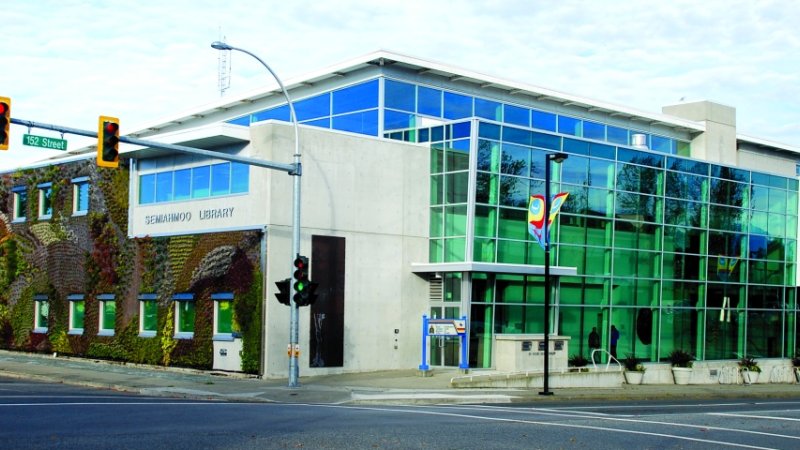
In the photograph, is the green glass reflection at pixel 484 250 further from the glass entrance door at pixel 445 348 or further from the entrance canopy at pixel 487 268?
the glass entrance door at pixel 445 348

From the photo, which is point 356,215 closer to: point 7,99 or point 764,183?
point 7,99

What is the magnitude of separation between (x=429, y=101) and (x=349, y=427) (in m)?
26.6

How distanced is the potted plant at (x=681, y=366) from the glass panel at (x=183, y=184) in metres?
21.0

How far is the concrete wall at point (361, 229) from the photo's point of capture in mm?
32125

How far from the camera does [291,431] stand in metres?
15.7

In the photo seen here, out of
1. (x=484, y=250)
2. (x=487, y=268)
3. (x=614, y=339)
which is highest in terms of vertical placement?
(x=484, y=250)

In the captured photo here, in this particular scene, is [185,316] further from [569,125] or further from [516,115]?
[569,125]

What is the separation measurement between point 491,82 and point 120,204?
54.0ft

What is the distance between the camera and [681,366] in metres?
41.0

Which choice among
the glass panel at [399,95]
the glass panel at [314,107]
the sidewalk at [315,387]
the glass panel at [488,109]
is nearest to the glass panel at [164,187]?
the sidewalk at [315,387]

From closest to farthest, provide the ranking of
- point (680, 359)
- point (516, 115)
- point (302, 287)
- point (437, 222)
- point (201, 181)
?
point (302, 287), point (201, 181), point (437, 222), point (680, 359), point (516, 115)

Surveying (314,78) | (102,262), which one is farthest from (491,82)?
(102,262)

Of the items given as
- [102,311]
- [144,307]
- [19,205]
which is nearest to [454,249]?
[144,307]

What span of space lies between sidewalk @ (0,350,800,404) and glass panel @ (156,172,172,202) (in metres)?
6.21
